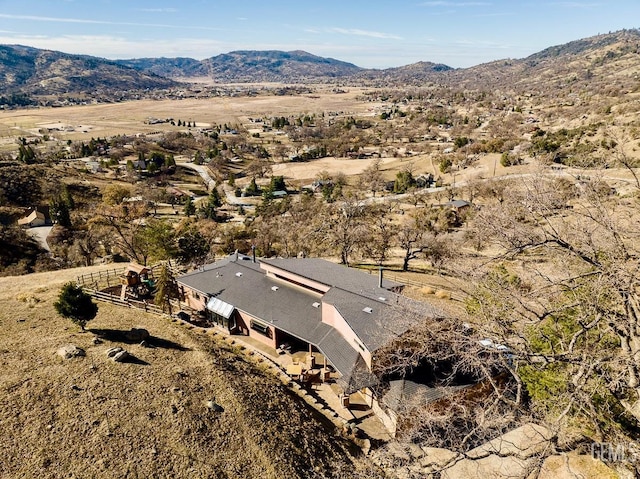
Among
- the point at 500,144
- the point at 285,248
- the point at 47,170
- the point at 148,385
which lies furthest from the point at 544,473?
the point at 47,170

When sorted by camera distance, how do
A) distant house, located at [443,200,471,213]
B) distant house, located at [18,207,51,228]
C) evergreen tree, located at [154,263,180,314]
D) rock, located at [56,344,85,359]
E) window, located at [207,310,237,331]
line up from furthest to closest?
distant house, located at [18,207,51,228]
distant house, located at [443,200,471,213]
evergreen tree, located at [154,263,180,314]
window, located at [207,310,237,331]
rock, located at [56,344,85,359]

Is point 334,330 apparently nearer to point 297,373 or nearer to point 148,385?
point 297,373

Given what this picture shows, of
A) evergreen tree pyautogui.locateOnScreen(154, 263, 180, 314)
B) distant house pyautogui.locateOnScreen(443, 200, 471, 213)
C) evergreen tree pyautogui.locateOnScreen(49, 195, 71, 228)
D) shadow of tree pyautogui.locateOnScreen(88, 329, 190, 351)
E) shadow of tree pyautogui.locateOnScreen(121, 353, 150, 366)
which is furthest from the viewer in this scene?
evergreen tree pyautogui.locateOnScreen(49, 195, 71, 228)

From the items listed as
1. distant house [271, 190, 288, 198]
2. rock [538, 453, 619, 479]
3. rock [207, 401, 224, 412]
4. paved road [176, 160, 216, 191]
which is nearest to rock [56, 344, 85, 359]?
rock [207, 401, 224, 412]

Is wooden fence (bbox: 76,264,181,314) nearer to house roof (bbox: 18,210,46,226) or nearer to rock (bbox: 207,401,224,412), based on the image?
rock (bbox: 207,401,224,412)

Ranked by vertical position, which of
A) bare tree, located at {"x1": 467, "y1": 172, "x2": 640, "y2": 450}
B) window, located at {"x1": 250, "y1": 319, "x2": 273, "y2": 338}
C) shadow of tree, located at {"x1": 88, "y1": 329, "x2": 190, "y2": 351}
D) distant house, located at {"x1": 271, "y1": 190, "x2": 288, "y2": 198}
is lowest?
distant house, located at {"x1": 271, "y1": 190, "x2": 288, "y2": 198}

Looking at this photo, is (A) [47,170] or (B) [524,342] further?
(A) [47,170]

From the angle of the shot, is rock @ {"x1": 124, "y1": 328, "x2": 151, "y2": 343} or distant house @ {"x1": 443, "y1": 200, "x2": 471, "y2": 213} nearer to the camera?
rock @ {"x1": 124, "y1": 328, "x2": 151, "y2": 343}
